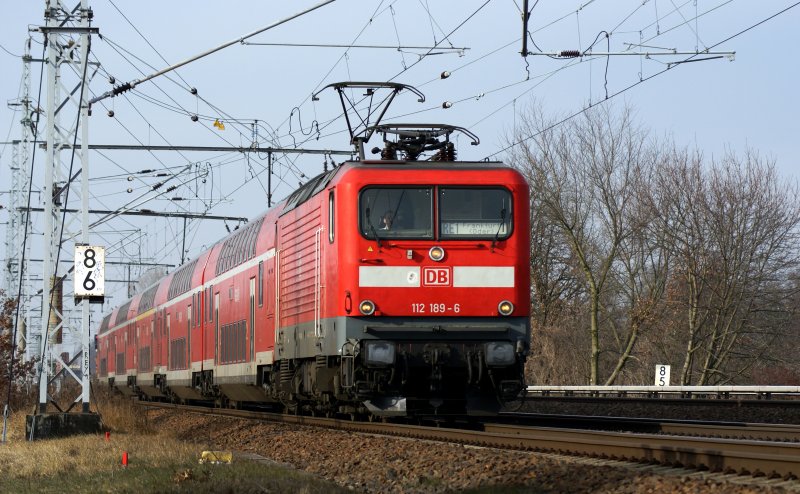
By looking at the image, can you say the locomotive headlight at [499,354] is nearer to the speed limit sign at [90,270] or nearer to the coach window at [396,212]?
the coach window at [396,212]

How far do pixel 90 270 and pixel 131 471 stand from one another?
6.62 meters

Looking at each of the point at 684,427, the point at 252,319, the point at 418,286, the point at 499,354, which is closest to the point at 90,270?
the point at 252,319

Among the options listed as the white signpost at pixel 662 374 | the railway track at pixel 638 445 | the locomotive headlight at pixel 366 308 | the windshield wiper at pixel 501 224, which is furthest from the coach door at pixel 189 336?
the windshield wiper at pixel 501 224

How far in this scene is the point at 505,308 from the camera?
14.4 metres

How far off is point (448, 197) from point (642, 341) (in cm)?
3125

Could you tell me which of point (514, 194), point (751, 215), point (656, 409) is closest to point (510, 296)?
point (514, 194)

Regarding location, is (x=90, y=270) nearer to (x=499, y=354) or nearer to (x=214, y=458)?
(x=214, y=458)

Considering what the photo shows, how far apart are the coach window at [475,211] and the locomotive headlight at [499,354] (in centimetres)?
144

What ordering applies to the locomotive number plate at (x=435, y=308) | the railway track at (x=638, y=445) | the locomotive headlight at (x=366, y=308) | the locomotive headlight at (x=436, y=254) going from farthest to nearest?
the locomotive headlight at (x=436, y=254)
the locomotive number plate at (x=435, y=308)
the locomotive headlight at (x=366, y=308)
the railway track at (x=638, y=445)

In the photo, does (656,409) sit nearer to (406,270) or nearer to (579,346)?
(406,270)

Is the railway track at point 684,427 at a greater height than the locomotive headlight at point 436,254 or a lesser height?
lesser

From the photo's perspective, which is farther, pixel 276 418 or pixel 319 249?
pixel 276 418

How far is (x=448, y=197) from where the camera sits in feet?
48.4

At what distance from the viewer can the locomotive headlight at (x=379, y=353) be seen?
14.0 metres
